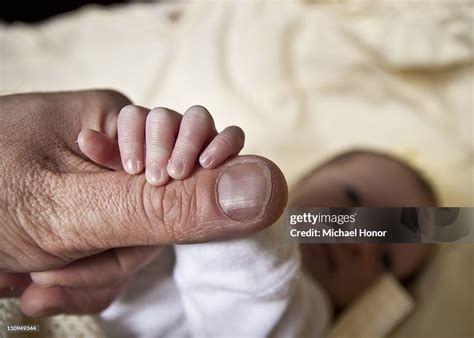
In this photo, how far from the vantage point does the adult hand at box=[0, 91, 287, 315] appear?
0.33 meters

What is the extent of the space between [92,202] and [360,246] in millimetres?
474

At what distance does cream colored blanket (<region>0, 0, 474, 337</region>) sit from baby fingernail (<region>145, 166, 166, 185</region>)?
0.46 m

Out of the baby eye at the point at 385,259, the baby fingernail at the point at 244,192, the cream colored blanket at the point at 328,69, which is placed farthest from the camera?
the cream colored blanket at the point at 328,69

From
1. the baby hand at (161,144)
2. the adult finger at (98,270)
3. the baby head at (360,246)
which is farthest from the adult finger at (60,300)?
the baby head at (360,246)

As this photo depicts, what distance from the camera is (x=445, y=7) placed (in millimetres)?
820

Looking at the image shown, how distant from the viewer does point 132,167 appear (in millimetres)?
340

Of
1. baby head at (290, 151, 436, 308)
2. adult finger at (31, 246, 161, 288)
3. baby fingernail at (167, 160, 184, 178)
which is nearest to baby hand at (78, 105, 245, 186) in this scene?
baby fingernail at (167, 160, 184, 178)

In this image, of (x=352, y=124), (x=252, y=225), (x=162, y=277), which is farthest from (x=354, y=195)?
(x=252, y=225)

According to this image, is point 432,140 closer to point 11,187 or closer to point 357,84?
point 357,84

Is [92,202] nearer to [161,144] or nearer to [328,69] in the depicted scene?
[161,144]

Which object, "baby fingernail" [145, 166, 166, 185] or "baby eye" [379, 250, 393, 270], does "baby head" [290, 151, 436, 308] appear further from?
"baby fingernail" [145, 166, 166, 185]

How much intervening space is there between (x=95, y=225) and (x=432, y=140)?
79 centimetres

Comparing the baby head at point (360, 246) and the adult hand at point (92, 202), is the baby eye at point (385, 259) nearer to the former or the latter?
the baby head at point (360, 246)

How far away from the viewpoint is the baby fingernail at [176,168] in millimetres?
330
